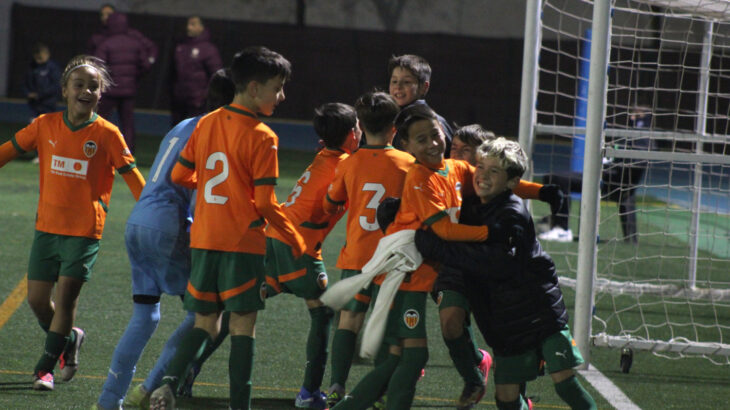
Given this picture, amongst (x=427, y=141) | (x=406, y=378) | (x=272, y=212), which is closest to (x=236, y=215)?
(x=272, y=212)

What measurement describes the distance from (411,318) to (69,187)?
172 cm

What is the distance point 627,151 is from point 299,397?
93.2 inches

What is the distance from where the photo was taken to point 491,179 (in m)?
3.75

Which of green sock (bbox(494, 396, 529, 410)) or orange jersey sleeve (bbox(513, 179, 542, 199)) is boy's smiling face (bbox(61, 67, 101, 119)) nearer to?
orange jersey sleeve (bbox(513, 179, 542, 199))

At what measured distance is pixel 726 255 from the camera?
10344mm

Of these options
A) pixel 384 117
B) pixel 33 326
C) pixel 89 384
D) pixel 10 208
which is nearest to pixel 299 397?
pixel 89 384

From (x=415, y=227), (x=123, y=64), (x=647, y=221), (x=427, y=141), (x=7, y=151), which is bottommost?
(x=647, y=221)

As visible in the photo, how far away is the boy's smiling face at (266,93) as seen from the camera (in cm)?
376

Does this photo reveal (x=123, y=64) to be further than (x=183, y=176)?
Yes

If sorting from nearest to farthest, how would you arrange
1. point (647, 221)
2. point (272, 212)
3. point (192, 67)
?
point (272, 212) < point (647, 221) < point (192, 67)

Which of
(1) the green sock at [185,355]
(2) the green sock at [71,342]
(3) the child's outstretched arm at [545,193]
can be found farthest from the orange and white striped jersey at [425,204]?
(2) the green sock at [71,342]

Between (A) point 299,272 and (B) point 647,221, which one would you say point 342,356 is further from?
(B) point 647,221

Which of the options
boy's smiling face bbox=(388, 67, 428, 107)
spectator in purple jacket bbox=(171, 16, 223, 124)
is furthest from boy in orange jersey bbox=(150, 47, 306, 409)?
spectator in purple jacket bbox=(171, 16, 223, 124)

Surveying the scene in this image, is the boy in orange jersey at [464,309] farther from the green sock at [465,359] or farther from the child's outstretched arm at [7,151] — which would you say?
the child's outstretched arm at [7,151]
